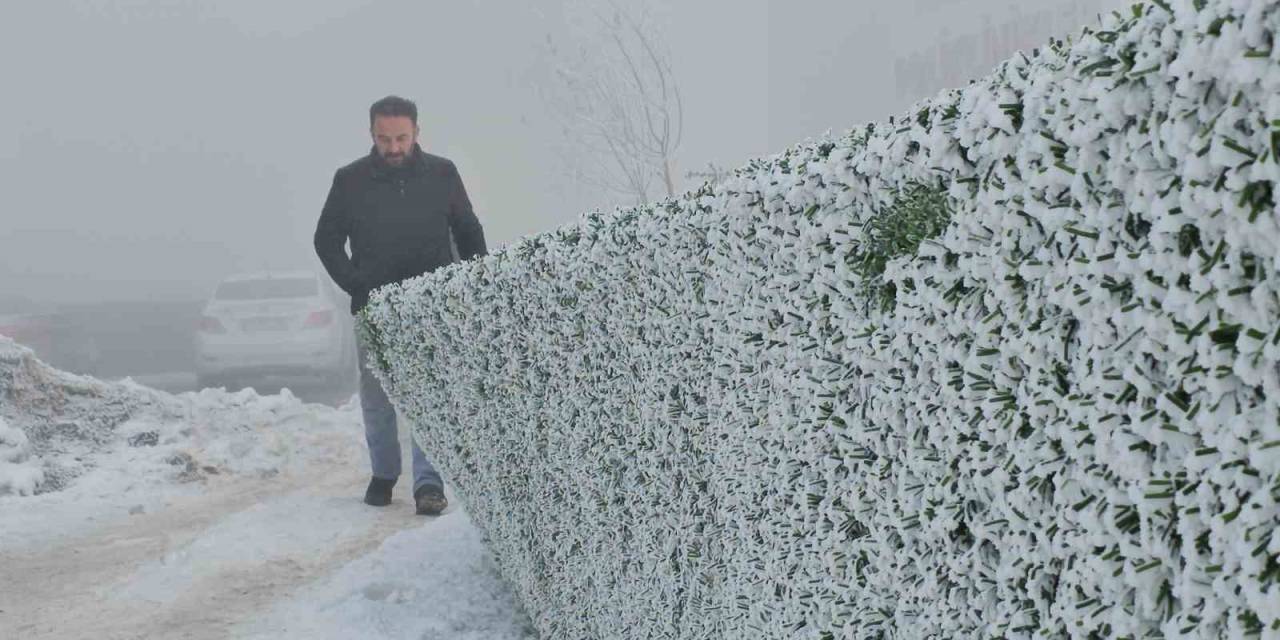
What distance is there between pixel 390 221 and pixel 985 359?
5883 millimetres

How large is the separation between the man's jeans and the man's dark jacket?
17.5 inches

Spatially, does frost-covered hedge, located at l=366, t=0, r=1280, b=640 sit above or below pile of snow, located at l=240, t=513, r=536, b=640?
above

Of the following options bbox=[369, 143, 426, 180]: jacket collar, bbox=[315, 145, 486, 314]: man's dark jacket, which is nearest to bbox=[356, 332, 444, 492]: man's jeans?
bbox=[315, 145, 486, 314]: man's dark jacket

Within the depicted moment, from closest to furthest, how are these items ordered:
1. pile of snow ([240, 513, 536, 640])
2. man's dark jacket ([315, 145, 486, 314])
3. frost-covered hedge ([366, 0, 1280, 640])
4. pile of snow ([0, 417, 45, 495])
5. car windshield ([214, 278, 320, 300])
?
frost-covered hedge ([366, 0, 1280, 640]) → pile of snow ([240, 513, 536, 640]) → man's dark jacket ([315, 145, 486, 314]) → pile of snow ([0, 417, 45, 495]) → car windshield ([214, 278, 320, 300])

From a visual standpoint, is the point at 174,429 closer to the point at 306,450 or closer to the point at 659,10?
the point at 306,450

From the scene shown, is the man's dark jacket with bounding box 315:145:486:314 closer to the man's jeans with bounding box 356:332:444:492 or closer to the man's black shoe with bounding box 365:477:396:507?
the man's jeans with bounding box 356:332:444:492

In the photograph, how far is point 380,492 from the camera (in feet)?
24.4

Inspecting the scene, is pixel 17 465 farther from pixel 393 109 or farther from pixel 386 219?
pixel 393 109

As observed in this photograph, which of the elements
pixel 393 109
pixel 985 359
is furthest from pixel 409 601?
pixel 985 359

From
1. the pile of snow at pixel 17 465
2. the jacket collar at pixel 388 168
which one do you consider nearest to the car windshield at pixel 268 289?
the pile of snow at pixel 17 465

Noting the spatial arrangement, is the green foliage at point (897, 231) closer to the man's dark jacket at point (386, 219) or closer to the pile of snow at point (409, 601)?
the pile of snow at point (409, 601)

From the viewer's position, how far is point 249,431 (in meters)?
10.5

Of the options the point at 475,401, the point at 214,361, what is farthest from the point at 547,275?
the point at 214,361

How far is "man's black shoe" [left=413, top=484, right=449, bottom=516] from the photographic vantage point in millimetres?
6953
